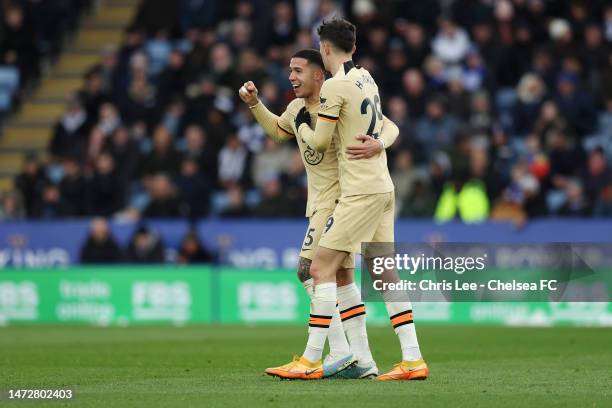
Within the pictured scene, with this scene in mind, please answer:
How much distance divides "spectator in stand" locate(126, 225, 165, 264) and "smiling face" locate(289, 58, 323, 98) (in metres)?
12.0

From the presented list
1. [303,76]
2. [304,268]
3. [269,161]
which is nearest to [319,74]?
[303,76]

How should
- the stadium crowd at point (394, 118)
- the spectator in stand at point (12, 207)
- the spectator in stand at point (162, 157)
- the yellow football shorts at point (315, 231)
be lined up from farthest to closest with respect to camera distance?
the spectator in stand at point (12, 207) → the spectator in stand at point (162, 157) → the stadium crowd at point (394, 118) → the yellow football shorts at point (315, 231)

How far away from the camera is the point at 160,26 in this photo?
28031mm

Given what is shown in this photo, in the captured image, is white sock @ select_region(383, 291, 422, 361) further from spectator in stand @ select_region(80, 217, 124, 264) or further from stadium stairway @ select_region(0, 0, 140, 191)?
stadium stairway @ select_region(0, 0, 140, 191)

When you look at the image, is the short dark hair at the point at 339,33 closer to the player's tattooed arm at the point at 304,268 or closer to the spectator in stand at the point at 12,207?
the player's tattooed arm at the point at 304,268

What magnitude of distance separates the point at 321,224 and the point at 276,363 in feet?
7.85

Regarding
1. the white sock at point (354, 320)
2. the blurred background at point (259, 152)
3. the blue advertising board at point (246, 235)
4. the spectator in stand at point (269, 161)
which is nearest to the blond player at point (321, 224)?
the white sock at point (354, 320)

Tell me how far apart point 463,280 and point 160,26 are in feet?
56.9

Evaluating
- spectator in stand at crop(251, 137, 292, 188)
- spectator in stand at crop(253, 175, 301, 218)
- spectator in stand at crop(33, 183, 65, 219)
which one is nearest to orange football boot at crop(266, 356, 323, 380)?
spectator in stand at crop(253, 175, 301, 218)

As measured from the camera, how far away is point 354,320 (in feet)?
35.2

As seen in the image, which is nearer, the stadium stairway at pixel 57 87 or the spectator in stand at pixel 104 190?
the spectator in stand at pixel 104 190

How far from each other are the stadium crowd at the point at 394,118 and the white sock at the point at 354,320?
36.6 ft

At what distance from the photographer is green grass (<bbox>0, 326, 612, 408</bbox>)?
911cm

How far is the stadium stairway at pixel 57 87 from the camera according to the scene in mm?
28205
